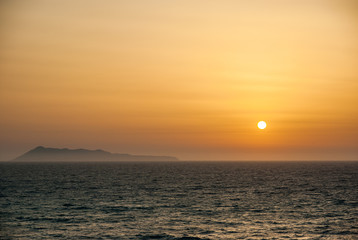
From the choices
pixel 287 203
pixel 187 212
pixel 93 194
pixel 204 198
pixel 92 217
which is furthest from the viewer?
pixel 93 194

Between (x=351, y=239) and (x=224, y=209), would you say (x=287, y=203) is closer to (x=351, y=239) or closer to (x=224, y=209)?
(x=224, y=209)

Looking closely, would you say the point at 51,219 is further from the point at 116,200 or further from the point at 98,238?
the point at 116,200

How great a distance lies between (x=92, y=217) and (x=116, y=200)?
64.3 feet

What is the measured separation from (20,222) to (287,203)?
46390mm

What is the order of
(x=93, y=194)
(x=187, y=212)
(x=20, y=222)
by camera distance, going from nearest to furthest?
(x=20, y=222)
(x=187, y=212)
(x=93, y=194)

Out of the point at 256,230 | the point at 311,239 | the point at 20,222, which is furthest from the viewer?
the point at 20,222

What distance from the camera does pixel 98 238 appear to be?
159ft

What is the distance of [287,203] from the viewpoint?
255ft

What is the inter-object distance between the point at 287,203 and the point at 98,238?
1631 inches

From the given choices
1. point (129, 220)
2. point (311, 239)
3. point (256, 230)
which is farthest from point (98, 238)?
point (311, 239)

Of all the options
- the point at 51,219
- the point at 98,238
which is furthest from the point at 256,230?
the point at 51,219

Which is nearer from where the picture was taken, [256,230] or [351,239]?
[351,239]

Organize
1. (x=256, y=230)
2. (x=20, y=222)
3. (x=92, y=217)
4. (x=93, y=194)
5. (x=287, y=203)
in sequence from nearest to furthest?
(x=256, y=230) → (x=20, y=222) → (x=92, y=217) → (x=287, y=203) → (x=93, y=194)

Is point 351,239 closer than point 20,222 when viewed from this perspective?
Yes
